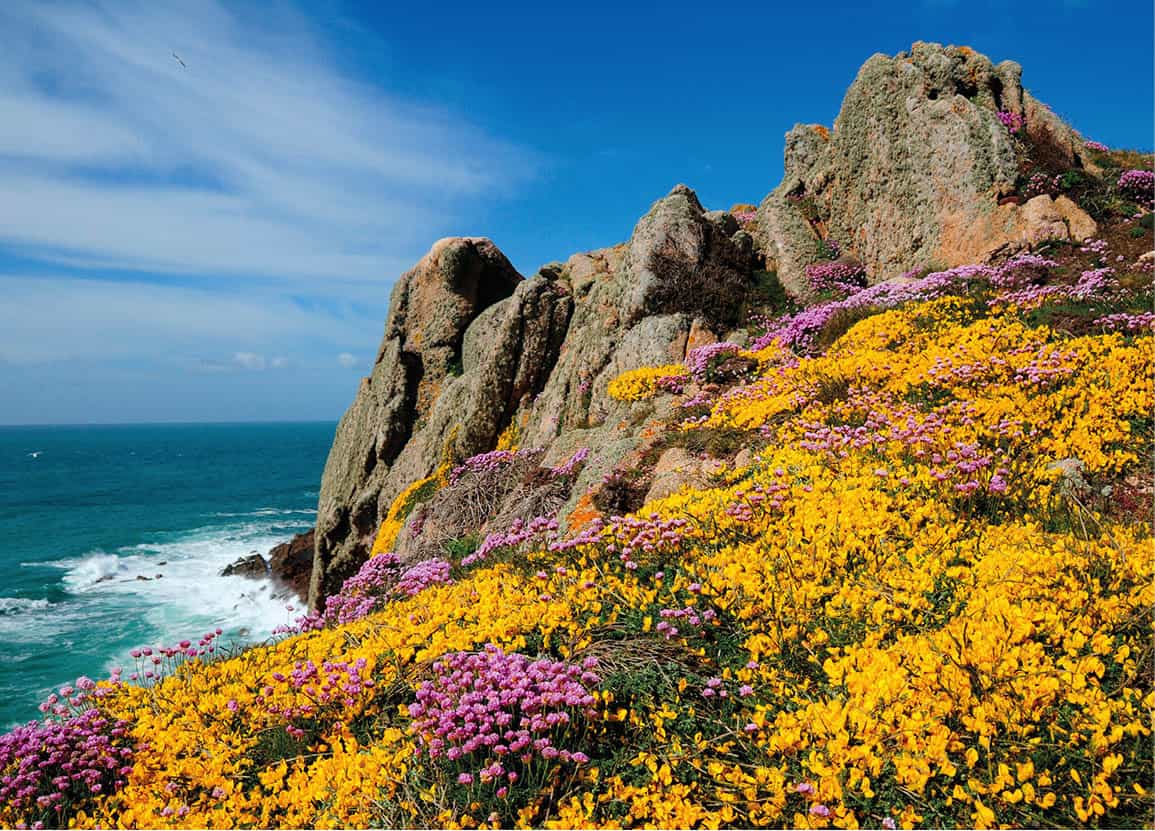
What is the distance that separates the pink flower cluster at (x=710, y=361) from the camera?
12.5 meters

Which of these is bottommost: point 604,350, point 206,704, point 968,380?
point 206,704

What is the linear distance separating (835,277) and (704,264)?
150 inches

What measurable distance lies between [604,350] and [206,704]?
12.7 m

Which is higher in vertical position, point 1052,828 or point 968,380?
point 968,380

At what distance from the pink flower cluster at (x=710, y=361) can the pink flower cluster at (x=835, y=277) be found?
573 cm

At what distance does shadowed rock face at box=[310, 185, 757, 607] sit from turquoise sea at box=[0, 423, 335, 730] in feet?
23.6

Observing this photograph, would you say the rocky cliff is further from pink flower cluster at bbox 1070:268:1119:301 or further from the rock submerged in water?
the rock submerged in water

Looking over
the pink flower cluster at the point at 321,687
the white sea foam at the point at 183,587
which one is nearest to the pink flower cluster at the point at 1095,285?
the pink flower cluster at the point at 321,687

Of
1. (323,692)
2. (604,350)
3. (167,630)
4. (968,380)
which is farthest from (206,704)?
(167,630)

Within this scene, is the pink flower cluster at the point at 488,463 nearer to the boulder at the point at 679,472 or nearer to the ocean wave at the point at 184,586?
the boulder at the point at 679,472

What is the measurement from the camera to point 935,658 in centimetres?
407

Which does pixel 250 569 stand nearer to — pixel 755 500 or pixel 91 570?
pixel 91 570

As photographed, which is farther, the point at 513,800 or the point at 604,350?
the point at 604,350

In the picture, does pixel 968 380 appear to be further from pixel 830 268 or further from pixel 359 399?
pixel 359 399
